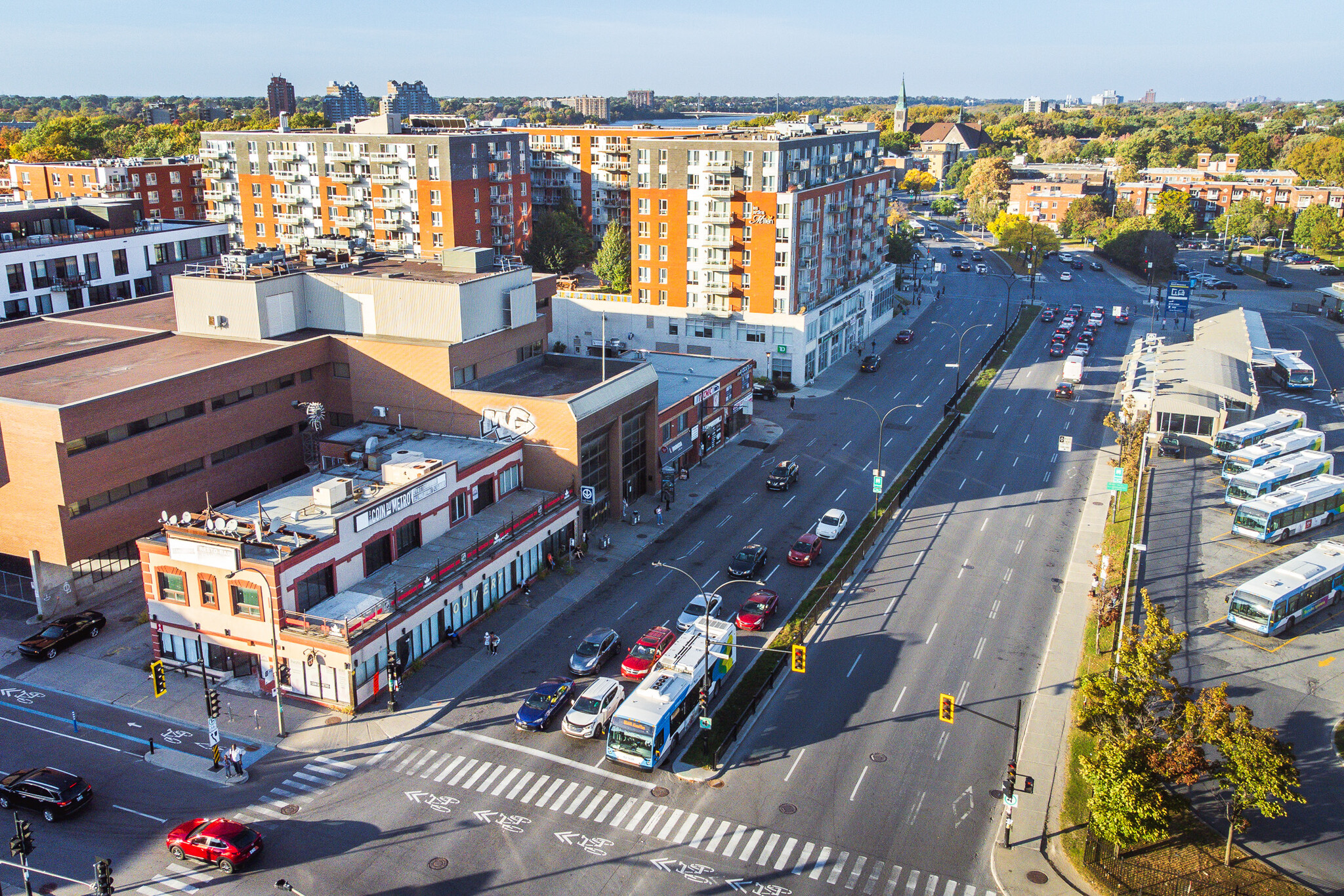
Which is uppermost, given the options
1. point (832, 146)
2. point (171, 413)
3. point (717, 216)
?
point (832, 146)

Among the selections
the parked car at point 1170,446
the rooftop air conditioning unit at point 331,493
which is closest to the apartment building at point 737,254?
the parked car at point 1170,446

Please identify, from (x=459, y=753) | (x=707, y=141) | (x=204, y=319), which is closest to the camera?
(x=459, y=753)

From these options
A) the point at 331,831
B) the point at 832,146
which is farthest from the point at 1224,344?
the point at 331,831

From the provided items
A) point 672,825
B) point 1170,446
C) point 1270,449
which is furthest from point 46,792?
point 1170,446

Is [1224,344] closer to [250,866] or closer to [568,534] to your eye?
[568,534]

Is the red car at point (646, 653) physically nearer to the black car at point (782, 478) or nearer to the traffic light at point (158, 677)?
the traffic light at point (158, 677)

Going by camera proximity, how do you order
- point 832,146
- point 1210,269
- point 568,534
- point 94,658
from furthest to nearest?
point 1210,269, point 832,146, point 568,534, point 94,658

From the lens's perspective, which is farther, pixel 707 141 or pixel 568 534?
pixel 707 141

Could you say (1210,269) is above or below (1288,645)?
above
